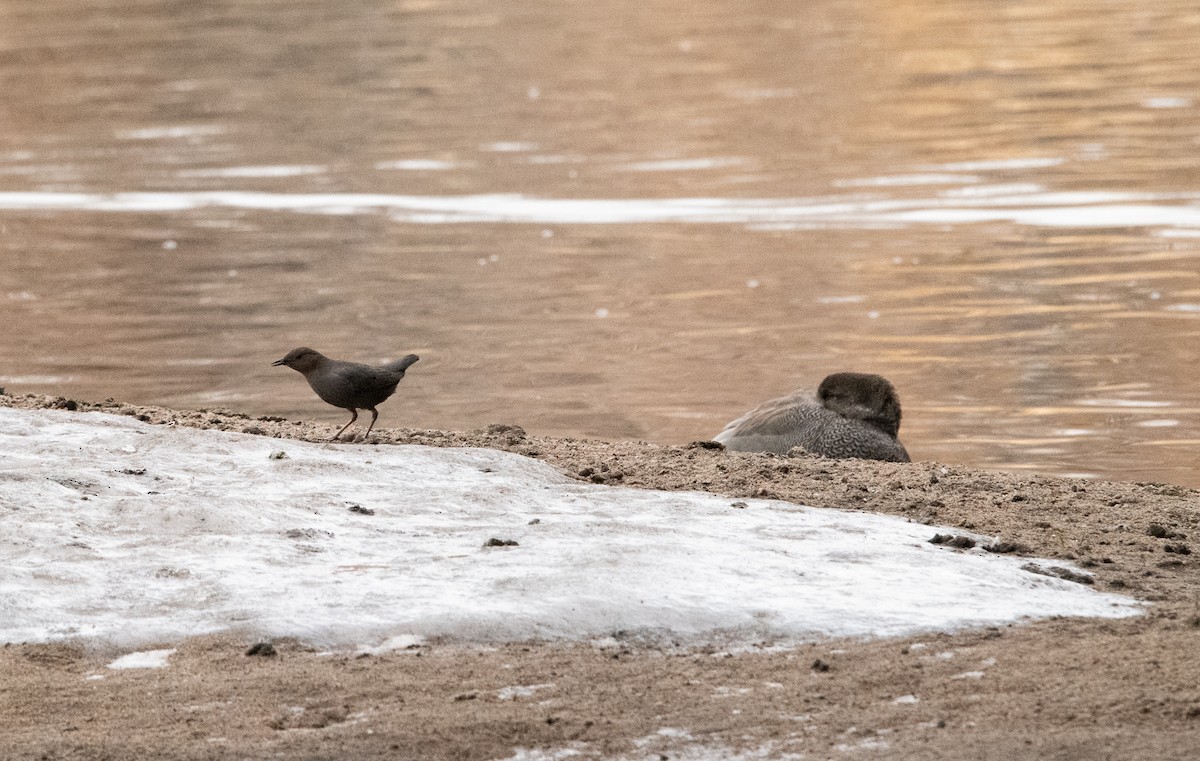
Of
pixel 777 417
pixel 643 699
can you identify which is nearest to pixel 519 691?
pixel 643 699

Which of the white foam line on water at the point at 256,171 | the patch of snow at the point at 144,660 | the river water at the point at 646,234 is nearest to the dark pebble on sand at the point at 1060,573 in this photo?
the patch of snow at the point at 144,660

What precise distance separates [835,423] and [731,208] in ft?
31.8

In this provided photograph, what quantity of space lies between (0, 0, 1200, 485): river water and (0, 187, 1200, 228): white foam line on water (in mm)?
59

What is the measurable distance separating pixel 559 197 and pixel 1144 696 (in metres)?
15.5

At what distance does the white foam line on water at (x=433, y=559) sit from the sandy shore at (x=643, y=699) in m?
0.16

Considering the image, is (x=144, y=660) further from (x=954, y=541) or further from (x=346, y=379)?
(x=346, y=379)

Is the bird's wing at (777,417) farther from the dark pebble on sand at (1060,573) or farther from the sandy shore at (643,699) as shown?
the sandy shore at (643,699)

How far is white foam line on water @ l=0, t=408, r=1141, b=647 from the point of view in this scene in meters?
5.93

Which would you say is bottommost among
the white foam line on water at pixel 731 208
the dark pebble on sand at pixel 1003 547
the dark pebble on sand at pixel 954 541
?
the white foam line on water at pixel 731 208

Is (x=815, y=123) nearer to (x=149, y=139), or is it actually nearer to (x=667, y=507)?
(x=149, y=139)

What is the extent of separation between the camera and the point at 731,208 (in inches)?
760

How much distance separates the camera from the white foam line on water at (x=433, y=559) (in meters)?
5.93

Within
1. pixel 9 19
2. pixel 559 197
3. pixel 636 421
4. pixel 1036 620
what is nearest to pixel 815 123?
pixel 559 197

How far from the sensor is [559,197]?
20.3 meters
